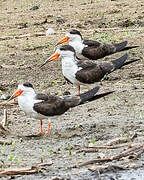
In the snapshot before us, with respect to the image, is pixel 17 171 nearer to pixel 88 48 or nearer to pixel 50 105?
pixel 50 105

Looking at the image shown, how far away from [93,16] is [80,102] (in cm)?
848

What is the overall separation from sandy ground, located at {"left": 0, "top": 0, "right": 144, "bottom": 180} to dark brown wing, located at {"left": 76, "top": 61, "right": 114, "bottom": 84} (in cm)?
35

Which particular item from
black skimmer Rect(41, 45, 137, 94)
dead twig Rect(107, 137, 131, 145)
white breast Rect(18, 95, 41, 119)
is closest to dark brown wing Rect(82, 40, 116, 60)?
black skimmer Rect(41, 45, 137, 94)

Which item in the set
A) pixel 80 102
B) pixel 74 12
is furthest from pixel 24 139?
pixel 74 12

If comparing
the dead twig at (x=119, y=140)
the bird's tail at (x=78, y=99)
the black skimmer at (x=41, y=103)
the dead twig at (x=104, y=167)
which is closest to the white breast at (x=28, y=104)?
the black skimmer at (x=41, y=103)

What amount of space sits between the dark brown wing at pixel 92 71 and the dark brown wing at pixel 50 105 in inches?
58.1

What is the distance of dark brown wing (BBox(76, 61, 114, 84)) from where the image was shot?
892cm

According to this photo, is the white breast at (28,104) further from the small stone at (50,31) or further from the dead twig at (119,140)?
the small stone at (50,31)

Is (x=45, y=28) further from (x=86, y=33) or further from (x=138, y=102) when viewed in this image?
(x=138, y=102)

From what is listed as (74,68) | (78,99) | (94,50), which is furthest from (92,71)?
(78,99)

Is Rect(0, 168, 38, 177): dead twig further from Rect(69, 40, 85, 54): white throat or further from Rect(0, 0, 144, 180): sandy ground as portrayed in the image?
Rect(69, 40, 85, 54): white throat

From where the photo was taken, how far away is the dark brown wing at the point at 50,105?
7219 mm

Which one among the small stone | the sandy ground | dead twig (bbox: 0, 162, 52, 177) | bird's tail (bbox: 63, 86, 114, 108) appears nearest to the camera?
dead twig (bbox: 0, 162, 52, 177)

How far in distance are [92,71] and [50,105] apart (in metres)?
1.95
